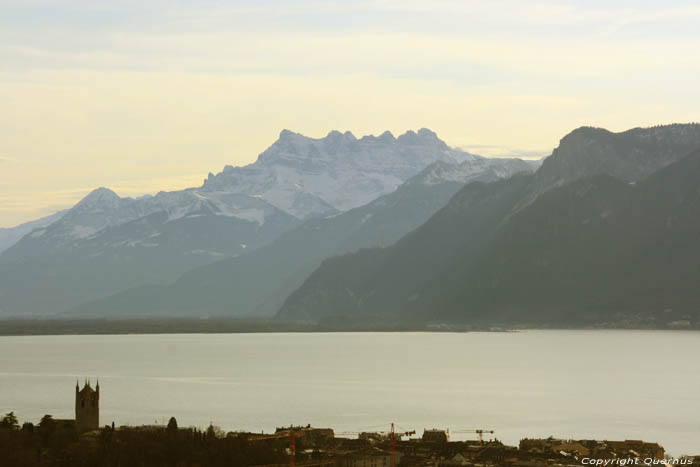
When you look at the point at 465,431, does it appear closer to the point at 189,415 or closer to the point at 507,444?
the point at 507,444

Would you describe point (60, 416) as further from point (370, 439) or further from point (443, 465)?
point (443, 465)

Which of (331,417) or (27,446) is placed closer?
(27,446)

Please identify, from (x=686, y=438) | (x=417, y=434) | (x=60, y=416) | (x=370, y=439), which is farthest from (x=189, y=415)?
(x=686, y=438)

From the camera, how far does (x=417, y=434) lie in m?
171

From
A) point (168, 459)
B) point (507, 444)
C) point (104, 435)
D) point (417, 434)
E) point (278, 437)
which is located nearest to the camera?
point (168, 459)

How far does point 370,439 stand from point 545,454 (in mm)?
21839

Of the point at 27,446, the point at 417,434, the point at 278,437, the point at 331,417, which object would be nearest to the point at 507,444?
the point at 417,434

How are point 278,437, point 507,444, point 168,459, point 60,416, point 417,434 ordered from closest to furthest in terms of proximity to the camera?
point 168,459 < point 278,437 < point 507,444 < point 417,434 < point 60,416

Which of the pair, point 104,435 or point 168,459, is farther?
point 104,435

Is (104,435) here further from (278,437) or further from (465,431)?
(465,431)

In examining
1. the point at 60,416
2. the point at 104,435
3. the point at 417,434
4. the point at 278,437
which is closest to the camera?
the point at 104,435

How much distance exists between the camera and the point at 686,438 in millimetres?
167875

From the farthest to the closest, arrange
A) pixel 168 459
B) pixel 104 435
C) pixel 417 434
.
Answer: pixel 417 434 → pixel 104 435 → pixel 168 459

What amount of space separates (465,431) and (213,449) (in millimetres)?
53735
